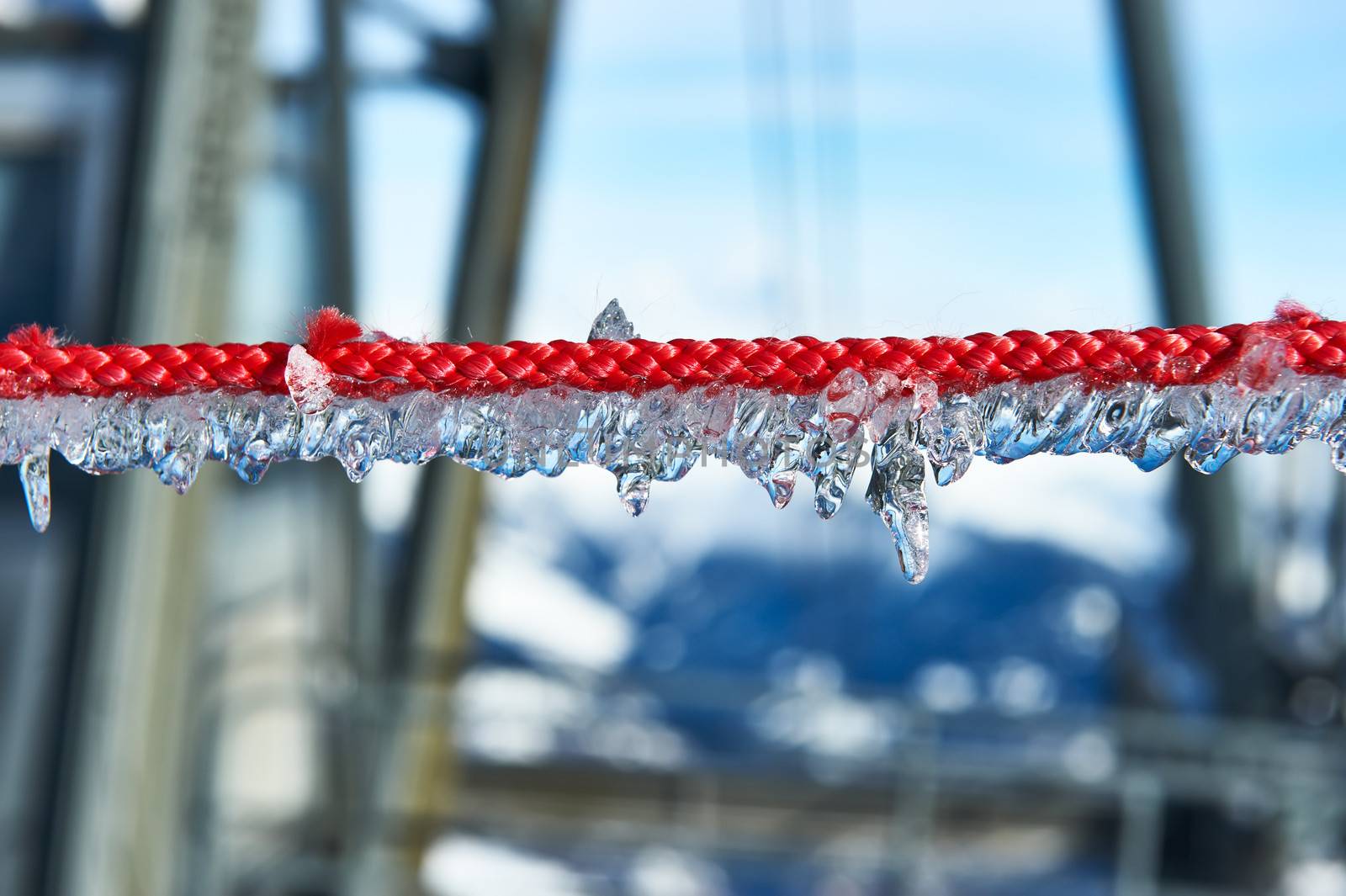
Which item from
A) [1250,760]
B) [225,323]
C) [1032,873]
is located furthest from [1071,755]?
[225,323]

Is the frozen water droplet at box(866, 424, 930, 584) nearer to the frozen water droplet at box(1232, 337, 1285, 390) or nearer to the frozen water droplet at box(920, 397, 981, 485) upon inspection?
the frozen water droplet at box(920, 397, 981, 485)

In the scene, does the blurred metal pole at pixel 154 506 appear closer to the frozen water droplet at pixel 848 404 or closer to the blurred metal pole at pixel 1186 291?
the frozen water droplet at pixel 848 404

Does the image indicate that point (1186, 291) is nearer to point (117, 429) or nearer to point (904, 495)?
point (904, 495)

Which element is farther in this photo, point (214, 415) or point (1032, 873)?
point (1032, 873)

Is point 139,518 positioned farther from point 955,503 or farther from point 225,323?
point 955,503

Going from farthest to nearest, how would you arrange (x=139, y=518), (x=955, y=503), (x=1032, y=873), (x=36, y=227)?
(x=955, y=503)
(x=1032, y=873)
(x=36, y=227)
(x=139, y=518)

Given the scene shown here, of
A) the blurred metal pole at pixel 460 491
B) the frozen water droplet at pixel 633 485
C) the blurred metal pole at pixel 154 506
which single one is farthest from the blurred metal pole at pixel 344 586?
the frozen water droplet at pixel 633 485
